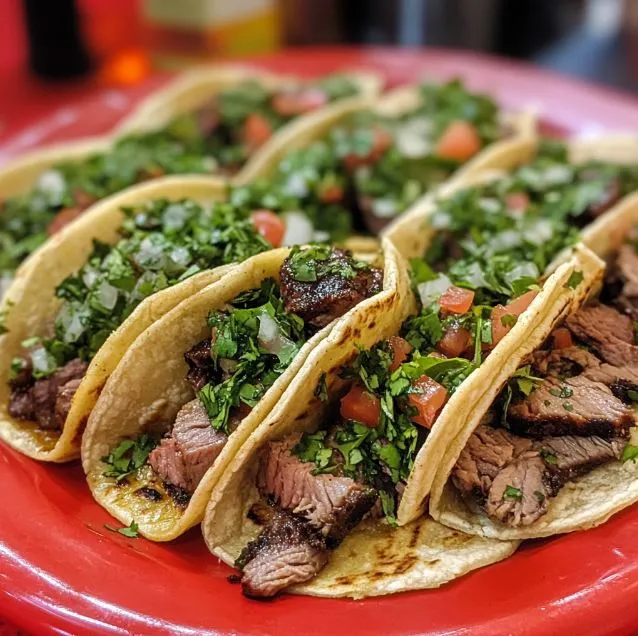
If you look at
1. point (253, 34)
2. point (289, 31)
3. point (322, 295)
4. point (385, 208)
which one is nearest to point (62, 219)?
point (385, 208)

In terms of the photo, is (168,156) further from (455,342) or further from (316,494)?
(316,494)

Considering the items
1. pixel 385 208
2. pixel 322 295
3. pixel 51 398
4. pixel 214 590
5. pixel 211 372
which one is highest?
pixel 322 295

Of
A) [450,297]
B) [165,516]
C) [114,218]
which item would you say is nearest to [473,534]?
[450,297]

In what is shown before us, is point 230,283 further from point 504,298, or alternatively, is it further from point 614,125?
point 614,125

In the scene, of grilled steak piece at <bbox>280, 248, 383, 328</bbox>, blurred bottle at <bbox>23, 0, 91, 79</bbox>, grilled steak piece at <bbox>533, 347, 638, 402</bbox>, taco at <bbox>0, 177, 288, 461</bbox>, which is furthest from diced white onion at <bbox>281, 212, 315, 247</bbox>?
blurred bottle at <bbox>23, 0, 91, 79</bbox>

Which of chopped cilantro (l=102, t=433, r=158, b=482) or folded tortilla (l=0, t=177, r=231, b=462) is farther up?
folded tortilla (l=0, t=177, r=231, b=462)

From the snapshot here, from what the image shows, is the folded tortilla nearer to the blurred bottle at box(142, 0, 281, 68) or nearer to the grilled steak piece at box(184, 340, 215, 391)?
the grilled steak piece at box(184, 340, 215, 391)
